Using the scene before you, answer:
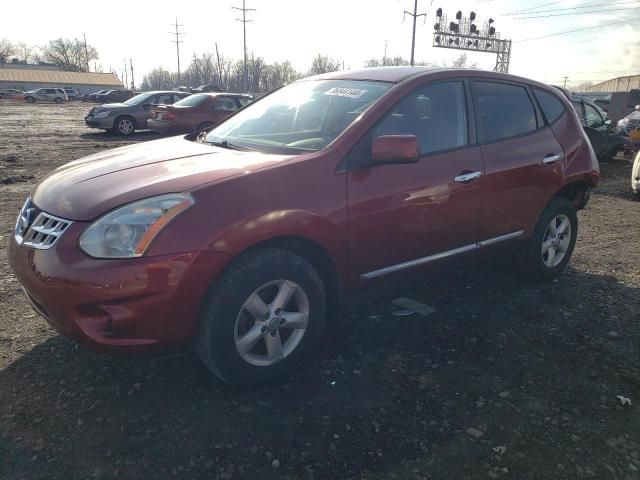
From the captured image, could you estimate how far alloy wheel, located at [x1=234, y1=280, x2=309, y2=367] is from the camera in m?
2.66

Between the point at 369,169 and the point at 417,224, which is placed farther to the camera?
the point at 417,224

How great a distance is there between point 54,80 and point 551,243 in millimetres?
97385

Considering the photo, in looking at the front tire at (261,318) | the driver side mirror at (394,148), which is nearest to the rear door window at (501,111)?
the driver side mirror at (394,148)

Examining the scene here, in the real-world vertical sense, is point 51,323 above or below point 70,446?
above

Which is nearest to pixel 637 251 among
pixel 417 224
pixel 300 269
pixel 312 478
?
pixel 417 224

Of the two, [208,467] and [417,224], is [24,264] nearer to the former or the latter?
[208,467]

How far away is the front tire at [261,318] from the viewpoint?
8.28ft

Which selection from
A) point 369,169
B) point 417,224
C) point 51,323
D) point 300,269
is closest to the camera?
point 51,323

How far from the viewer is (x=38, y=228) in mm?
2549

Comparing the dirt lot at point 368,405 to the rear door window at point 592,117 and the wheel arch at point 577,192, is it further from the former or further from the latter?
the rear door window at point 592,117

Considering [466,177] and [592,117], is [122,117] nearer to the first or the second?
[592,117]

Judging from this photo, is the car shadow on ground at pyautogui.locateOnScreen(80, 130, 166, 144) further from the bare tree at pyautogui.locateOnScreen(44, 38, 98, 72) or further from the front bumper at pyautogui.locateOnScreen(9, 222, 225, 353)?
the bare tree at pyautogui.locateOnScreen(44, 38, 98, 72)

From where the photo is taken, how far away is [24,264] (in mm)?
2510

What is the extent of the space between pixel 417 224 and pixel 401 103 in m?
0.81
